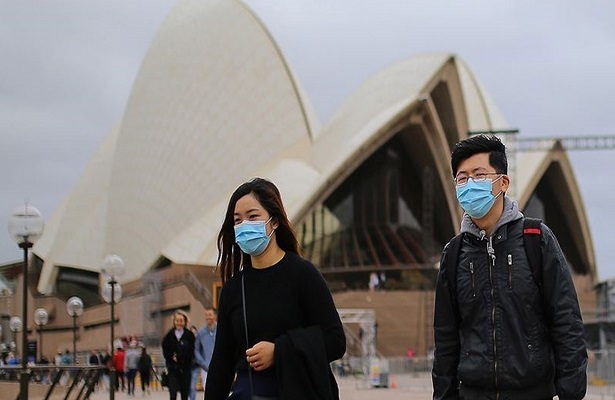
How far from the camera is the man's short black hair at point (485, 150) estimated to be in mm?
3496

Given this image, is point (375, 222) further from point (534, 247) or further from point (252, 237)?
point (534, 247)

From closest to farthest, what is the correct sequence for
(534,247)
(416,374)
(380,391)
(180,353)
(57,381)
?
(534,247)
(180,353)
(57,381)
(380,391)
(416,374)

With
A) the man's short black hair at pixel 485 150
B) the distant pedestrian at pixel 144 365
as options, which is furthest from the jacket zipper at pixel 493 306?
the distant pedestrian at pixel 144 365

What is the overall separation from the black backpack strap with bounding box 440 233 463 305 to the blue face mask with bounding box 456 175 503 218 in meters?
0.14

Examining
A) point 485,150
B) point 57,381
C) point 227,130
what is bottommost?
point 57,381

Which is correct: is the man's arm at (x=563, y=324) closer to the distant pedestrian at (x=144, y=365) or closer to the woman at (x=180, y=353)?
the woman at (x=180, y=353)

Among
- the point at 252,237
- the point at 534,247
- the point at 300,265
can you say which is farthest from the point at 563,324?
the point at 252,237

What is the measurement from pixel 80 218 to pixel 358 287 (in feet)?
47.7

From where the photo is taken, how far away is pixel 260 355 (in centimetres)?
345

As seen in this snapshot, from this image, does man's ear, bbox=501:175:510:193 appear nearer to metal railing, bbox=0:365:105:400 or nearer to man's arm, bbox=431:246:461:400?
man's arm, bbox=431:246:461:400

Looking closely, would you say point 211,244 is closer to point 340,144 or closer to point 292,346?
point 340,144

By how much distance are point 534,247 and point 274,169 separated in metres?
32.2

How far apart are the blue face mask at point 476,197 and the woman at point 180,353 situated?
6408 mm

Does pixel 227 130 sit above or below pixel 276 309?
above
